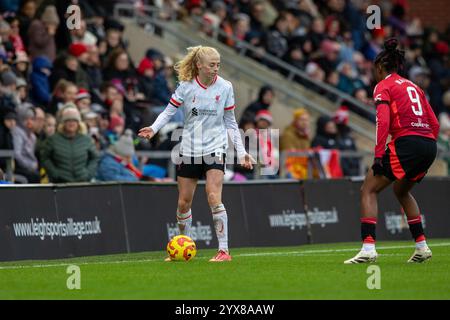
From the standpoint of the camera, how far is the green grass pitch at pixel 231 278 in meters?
11.0

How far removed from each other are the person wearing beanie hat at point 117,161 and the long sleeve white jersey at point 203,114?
15.9ft

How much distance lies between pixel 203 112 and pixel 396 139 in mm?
2381

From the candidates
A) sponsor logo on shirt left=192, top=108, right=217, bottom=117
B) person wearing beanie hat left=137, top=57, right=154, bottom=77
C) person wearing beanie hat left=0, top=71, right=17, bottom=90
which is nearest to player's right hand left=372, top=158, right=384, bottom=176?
sponsor logo on shirt left=192, top=108, right=217, bottom=117

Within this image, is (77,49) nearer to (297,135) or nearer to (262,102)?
(262,102)

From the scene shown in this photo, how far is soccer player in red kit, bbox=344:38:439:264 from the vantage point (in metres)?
13.9

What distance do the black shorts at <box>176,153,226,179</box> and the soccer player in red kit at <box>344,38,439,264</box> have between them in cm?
185

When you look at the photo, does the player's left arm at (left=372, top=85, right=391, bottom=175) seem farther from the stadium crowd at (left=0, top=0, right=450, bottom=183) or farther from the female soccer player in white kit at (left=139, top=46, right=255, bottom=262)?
the stadium crowd at (left=0, top=0, right=450, bottom=183)

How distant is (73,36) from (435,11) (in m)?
15.6

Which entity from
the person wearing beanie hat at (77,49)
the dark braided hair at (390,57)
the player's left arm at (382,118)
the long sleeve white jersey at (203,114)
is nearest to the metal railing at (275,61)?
the person wearing beanie hat at (77,49)

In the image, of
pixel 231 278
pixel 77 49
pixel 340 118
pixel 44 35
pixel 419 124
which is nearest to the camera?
pixel 231 278

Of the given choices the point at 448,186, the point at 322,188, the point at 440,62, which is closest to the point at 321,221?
the point at 322,188

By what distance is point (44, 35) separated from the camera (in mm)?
21656

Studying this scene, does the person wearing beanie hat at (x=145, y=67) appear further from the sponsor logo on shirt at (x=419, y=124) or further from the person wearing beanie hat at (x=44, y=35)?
the sponsor logo on shirt at (x=419, y=124)

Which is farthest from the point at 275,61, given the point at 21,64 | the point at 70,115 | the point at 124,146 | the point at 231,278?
the point at 231,278
